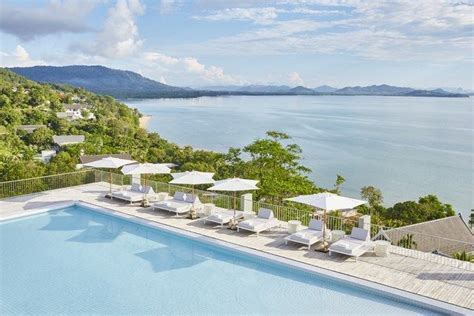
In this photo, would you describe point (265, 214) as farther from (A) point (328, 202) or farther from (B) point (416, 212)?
(B) point (416, 212)

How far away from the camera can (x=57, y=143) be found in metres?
64.0

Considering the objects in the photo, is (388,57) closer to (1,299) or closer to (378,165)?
(378,165)

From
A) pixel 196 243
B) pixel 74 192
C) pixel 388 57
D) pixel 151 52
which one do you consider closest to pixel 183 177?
pixel 196 243

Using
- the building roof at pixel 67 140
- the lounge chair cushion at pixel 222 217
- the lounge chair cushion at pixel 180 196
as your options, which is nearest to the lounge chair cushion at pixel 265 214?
the lounge chair cushion at pixel 222 217

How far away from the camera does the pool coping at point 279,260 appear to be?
796 cm

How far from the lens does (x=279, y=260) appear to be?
10008mm

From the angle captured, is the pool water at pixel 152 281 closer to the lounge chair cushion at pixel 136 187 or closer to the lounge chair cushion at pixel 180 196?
the lounge chair cushion at pixel 180 196

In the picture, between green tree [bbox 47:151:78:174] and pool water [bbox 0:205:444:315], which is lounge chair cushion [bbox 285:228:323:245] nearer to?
pool water [bbox 0:205:444:315]

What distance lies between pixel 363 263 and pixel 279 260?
6.14 feet

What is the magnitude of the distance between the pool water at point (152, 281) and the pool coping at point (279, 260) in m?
0.10

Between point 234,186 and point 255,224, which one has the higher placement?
point 234,186

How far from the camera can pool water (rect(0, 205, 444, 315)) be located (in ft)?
27.1

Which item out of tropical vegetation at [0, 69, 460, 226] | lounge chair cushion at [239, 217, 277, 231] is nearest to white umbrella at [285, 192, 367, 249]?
lounge chair cushion at [239, 217, 277, 231]

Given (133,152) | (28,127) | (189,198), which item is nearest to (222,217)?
(189,198)
